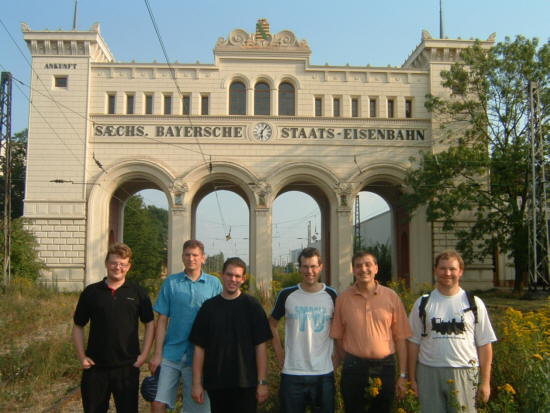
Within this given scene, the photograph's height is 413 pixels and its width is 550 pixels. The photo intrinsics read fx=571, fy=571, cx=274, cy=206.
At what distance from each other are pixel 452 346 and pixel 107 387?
3.32 m

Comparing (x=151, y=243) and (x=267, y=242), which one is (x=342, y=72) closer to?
(x=267, y=242)

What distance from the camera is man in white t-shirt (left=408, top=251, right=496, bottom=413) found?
5.12 metres

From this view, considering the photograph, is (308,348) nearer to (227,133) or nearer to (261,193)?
(261,193)

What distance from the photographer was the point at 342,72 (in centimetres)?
2858

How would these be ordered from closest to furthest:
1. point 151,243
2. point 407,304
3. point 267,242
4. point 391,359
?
point 391,359 < point 407,304 < point 267,242 < point 151,243

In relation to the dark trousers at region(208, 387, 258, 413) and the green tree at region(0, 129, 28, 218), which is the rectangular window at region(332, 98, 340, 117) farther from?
the dark trousers at region(208, 387, 258, 413)

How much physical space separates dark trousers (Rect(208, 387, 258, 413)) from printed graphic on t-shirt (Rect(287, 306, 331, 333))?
76 centimetres

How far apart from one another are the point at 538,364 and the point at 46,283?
79.3 ft

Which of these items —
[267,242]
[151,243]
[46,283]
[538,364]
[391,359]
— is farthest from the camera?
[151,243]

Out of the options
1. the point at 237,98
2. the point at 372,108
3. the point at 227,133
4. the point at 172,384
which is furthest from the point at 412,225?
the point at 172,384

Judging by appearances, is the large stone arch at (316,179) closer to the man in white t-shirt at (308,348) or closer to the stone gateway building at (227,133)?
the stone gateway building at (227,133)

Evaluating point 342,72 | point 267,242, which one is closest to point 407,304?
point 267,242

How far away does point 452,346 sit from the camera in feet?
16.9

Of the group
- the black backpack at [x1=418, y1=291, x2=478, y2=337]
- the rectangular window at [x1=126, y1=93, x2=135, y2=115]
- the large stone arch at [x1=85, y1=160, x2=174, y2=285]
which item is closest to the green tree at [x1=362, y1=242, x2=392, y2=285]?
the large stone arch at [x1=85, y1=160, x2=174, y2=285]
